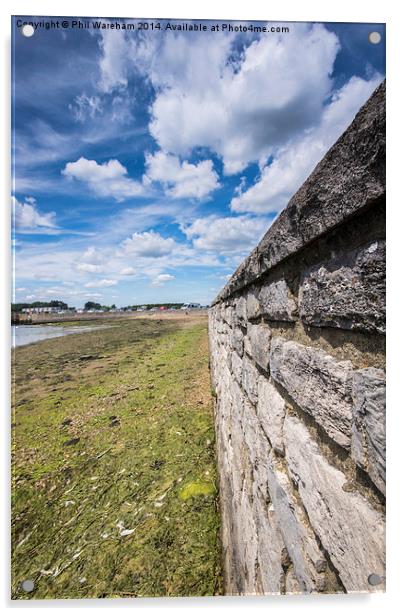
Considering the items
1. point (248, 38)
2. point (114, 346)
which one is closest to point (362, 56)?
point (248, 38)

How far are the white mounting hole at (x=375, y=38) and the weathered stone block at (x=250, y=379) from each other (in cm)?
181

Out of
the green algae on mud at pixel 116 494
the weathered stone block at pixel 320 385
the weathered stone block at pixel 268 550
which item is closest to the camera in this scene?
the weathered stone block at pixel 320 385

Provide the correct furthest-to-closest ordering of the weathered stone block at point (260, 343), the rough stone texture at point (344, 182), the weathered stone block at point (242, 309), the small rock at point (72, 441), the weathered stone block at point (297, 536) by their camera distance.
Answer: the small rock at point (72, 441), the weathered stone block at point (242, 309), the weathered stone block at point (260, 343), the weathered stone block at point (297, 536), the rough stone texture at point (344, 182)

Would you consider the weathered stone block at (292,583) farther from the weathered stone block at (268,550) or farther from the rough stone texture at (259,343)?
the rough stone texture at (259,343)

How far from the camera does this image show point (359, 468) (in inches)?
30.0

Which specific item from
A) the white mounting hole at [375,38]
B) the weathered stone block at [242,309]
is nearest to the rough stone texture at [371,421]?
the weathered stone block at [242,309]

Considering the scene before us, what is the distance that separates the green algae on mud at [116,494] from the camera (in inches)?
106

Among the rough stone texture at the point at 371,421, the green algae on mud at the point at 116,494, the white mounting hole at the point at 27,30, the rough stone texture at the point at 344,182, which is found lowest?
the green algae on mud at the point at 116,494

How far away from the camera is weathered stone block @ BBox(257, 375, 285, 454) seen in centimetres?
126

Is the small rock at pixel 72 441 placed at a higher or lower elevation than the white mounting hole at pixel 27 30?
lower

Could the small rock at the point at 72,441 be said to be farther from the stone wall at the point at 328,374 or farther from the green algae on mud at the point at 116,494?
the stone wall at the point at 328,374

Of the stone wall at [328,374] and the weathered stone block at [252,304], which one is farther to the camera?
the weathered stone block at [252,304]

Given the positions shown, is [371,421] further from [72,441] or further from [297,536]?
[72,441]
